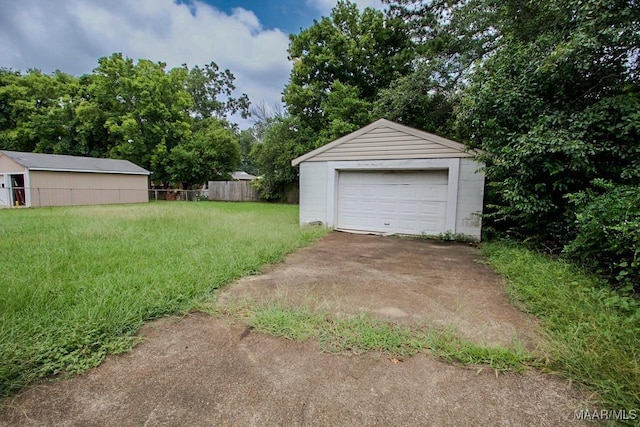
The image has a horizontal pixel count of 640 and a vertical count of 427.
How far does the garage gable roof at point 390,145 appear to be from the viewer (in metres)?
6.62

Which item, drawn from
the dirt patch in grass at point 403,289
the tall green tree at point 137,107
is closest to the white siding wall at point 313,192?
the dirt patch in grass at point 403,289

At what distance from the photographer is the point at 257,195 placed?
19922 mm

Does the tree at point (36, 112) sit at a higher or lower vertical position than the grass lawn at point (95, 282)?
higher

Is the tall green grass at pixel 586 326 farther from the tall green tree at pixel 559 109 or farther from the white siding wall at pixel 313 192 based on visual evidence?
the white siding wall at pixel 313 192

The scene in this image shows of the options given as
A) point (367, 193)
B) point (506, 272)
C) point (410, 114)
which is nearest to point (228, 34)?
point (410, 114)

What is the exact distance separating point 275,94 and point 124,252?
70.2 ft

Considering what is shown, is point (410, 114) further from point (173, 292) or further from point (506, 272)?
point (173, 292)

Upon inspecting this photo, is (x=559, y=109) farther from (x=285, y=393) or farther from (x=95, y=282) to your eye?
(x=95, y=282)

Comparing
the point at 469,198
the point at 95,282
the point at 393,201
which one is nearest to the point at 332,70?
the point at 393,201

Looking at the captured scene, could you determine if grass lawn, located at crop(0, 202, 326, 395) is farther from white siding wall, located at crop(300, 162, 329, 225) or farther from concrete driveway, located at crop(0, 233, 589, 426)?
white siding wall, located at crop(300, 162, 329, 225)

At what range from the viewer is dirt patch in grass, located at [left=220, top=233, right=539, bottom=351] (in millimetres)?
2570

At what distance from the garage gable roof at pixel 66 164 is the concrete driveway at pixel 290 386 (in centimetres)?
1794

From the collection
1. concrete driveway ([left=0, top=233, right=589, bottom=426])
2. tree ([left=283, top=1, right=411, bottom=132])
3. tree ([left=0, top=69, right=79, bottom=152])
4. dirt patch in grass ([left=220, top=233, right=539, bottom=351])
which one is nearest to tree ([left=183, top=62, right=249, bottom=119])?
tree ([left=0, top=69, right=79, bottom=152])

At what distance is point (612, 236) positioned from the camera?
3020 millimetres
